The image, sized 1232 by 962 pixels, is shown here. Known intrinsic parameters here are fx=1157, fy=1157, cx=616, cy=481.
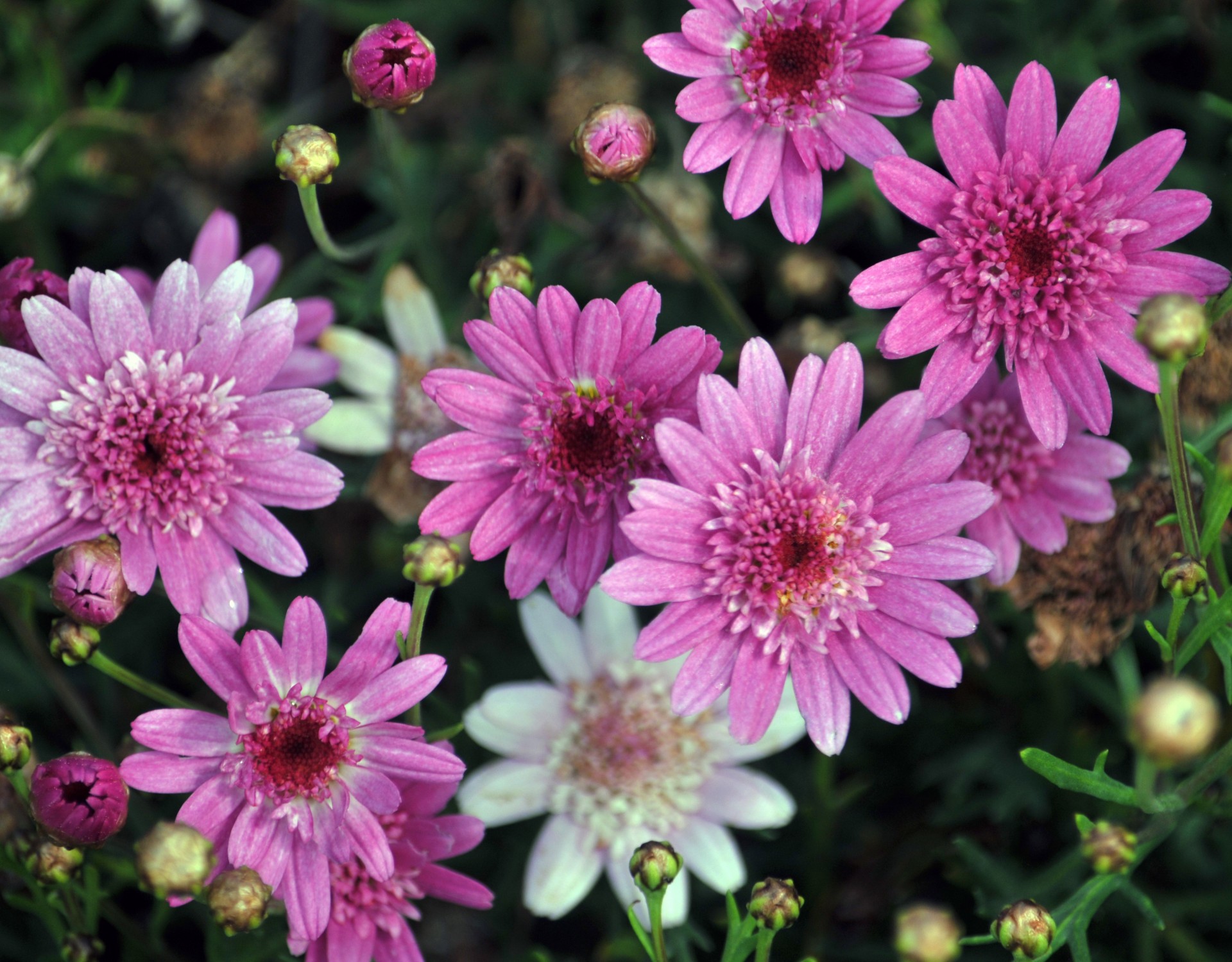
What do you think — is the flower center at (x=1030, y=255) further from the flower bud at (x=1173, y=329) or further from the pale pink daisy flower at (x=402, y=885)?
the pale pink daisy flower at (x=402, y=885)

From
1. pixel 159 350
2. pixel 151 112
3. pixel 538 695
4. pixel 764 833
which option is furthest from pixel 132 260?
pixel 764 833

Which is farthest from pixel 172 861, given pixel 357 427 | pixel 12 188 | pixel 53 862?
pixel 12 188

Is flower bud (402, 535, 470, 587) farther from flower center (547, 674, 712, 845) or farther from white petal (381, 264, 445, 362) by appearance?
white petal (381, 264, 445, 362)

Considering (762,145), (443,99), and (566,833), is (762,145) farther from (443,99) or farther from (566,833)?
(443,99)

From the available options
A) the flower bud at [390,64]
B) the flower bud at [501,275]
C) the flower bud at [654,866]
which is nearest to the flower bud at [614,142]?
the flower bud at [501,275]

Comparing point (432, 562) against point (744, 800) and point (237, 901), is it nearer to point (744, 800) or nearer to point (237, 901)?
point (237, 901)

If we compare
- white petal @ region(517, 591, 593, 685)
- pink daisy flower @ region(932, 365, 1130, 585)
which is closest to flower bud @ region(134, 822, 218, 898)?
white petal @ region(517, 591, 593, 685)
